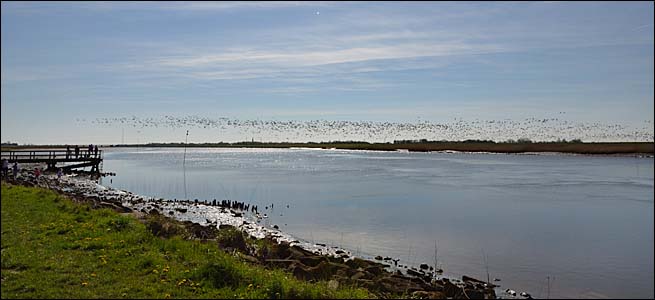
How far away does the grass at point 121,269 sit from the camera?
26.1 feet

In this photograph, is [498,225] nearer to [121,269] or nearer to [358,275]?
[358,275]

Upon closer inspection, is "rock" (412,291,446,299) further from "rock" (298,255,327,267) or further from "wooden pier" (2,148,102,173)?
"wooden pier" (2,148,102,173)

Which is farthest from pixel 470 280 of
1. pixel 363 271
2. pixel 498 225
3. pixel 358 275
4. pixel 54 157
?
pixel 54 157

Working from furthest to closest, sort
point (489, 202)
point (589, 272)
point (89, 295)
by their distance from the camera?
point (489, 202) < point (589, 272) < point (89, 295)

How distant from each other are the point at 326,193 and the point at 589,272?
855 inches

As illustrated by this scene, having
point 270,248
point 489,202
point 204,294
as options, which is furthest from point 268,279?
point 489,202

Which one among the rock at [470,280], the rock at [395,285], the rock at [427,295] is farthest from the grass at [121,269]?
the rock at [470,280]

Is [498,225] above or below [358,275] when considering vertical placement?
below

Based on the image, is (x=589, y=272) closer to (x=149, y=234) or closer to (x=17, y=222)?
(x=149, y=234)

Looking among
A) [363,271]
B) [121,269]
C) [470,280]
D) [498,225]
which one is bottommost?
[470,280]

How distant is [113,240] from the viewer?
1139 cm

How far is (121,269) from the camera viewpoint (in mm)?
9078

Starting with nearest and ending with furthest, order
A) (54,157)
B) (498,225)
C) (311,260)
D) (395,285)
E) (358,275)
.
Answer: (395,285), (358,275), (311,260), (498,225), (54,157)

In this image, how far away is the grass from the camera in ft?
26.1
